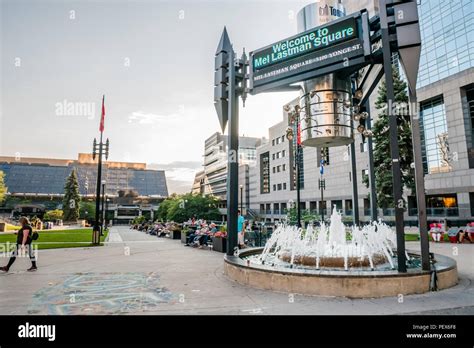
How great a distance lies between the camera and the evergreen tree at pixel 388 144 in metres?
27.3

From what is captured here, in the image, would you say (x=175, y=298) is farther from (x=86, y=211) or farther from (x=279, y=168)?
(x=86, y=211)

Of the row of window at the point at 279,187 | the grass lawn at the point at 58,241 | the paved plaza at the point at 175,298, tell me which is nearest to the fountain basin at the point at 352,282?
the paved plaza at the point at 175,298

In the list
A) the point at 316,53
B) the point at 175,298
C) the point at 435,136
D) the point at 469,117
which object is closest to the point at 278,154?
the point at 435,136

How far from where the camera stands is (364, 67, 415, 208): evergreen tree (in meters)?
27.3

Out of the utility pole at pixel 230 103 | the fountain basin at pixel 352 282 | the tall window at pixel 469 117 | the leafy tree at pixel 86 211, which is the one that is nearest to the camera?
the fountain basin at pixel 352 282

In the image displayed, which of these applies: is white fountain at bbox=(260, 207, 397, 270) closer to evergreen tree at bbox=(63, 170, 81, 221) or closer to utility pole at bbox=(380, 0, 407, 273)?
utility pole at bbox=(380, 0, 407, 273)

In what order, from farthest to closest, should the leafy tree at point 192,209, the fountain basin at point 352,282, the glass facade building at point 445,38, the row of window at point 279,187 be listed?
the row of window at point 279,187
the leafy tree at point 192,209
the glass facade building at point 445,38
the fountain basin at point 352,282

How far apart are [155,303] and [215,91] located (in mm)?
7375

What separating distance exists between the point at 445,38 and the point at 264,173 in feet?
186

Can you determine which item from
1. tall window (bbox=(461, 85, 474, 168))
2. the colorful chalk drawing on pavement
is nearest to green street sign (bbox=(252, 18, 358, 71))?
the colorful chalk drawing on pavement

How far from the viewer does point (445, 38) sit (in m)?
42.0

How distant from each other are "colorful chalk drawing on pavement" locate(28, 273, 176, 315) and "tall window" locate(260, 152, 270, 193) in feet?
266

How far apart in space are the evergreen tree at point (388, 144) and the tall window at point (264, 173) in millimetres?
58937

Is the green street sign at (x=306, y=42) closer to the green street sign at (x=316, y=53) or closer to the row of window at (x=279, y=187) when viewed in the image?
the green street sign at (x=316, y=53)
